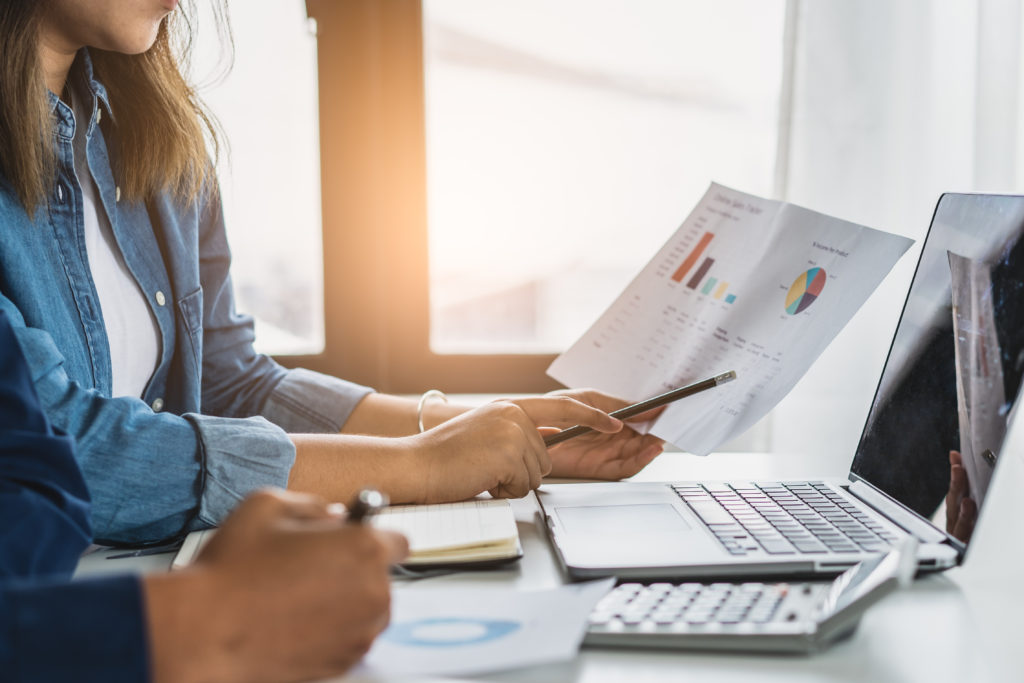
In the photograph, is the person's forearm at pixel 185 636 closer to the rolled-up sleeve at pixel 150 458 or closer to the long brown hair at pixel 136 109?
the rolled-up sleeve at pixel 150 458

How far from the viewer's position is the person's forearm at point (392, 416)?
41.3 inches

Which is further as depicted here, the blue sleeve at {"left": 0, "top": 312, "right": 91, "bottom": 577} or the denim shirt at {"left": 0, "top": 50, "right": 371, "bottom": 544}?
the denim shirt at {"left": 0, "top": 50, "right": 371, "bottom": 544}

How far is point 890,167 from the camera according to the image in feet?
4.73

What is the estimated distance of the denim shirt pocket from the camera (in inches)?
41.9

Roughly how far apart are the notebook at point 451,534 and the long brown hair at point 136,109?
43 cm

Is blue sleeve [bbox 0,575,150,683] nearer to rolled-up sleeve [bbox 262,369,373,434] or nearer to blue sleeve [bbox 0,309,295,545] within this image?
blue sleeve [bbox 0,309,295,545]

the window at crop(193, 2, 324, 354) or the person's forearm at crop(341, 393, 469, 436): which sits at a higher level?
the window at crop(193, 2, 324, 354)

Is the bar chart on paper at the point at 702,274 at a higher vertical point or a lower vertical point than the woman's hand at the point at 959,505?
higher

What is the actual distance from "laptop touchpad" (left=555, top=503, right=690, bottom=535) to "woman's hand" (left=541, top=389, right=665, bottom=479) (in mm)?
149

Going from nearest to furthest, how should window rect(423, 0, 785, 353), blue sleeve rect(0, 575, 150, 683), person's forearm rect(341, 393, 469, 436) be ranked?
blue sleeve rect(0, 575, 150, 683)
person's forearm rect(341, 393, 469, 436)
window rect(423, 0, 785, 353)

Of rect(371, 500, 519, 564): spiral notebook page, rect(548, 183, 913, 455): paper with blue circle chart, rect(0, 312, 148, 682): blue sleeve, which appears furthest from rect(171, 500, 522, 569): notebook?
rect(548, 183, 913, 455): paper with blue circle chart

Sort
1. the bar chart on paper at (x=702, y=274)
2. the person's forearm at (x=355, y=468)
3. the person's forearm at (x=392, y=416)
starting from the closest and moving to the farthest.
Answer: the person's forearm at (x=355, y=468) → the bar chart on paper at (x=702, y=274) → the person's forearm at (x=392, y=416)

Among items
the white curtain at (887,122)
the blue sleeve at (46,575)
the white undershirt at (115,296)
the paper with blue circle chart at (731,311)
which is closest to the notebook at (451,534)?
the blue sleeve at (46,575)

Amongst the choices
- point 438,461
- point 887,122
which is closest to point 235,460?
point 438,461
